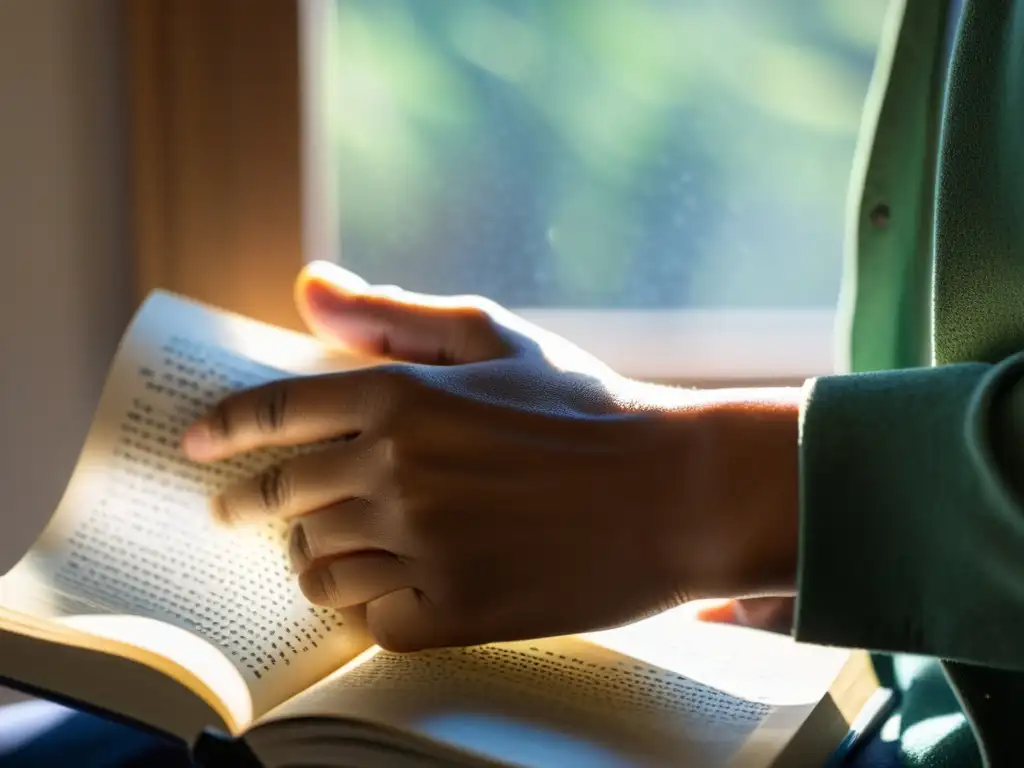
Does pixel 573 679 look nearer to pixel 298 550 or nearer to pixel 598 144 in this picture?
pixel 298 550

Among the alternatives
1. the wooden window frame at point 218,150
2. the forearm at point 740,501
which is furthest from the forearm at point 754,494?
the wooden window frame at point 218,150

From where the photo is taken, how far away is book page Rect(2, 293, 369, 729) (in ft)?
1.75

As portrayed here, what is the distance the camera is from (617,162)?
98cm

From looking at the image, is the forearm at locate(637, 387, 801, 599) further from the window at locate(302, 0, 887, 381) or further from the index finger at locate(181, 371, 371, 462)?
the window at locate(302, 0, 887, 381)

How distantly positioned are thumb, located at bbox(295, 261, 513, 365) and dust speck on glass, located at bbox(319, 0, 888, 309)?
0.29m

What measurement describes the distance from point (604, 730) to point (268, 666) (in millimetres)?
165

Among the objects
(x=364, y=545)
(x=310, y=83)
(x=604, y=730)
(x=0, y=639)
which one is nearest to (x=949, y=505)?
(x=604, y=730)

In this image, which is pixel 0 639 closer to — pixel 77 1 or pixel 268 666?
pixel 268 666

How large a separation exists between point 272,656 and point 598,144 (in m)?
0.60

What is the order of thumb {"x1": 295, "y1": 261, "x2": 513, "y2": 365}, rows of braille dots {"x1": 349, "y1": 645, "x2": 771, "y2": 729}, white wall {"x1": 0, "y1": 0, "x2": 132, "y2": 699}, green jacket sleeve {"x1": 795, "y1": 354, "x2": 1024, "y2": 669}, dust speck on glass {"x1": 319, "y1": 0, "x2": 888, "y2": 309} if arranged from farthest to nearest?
1. dust speck on glass {"x1": 319, "y1": 0, "x2": 888, "y2": 309}
2. white wall {"x1": 0, "y1": 0, "x2": 132, "y2": 699}
3. thumb {"x1": 295, "y1": 261, "x2": 513, "y2": 365}
4. rows of braille dots {"x1": 349, "y1": 645, "x2": 771, "y2": 729}
5. green jacket sleeve {"x1": 795, "y1": 354, "x2": 1024, "y2": 669}

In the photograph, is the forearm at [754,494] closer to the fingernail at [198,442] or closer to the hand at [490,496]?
the hand at [490,496]

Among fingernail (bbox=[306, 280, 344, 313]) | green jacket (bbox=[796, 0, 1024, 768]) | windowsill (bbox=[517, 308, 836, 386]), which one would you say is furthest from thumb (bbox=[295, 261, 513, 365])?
windowsill (bbox=[517, 308, 836, 386])

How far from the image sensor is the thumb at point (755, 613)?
0.68 metres

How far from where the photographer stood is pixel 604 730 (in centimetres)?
46
